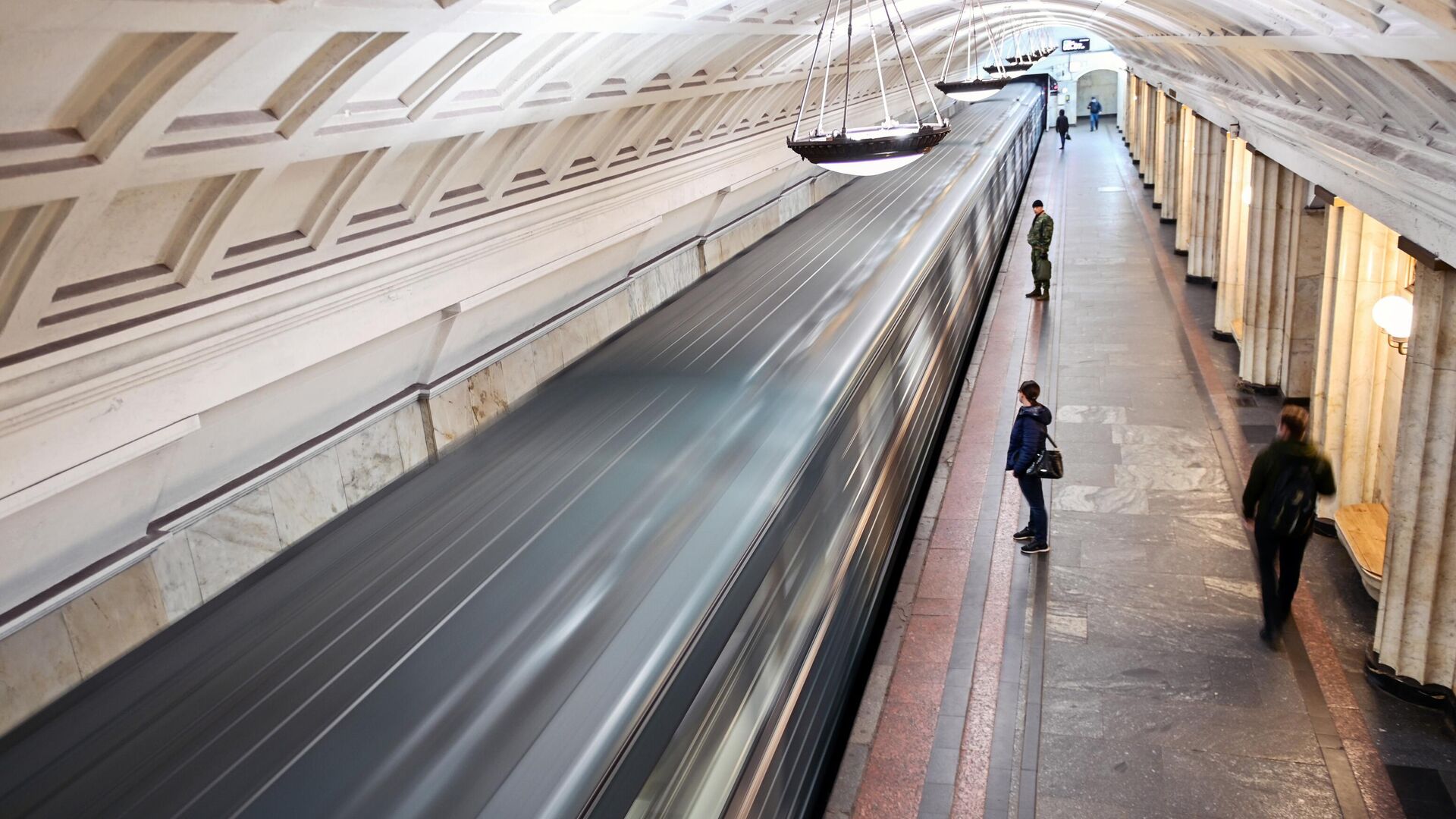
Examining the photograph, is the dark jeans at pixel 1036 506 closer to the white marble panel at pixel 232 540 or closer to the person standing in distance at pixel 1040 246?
the white marble panel at pixel 232 540

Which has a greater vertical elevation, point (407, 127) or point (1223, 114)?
point (407, 127)

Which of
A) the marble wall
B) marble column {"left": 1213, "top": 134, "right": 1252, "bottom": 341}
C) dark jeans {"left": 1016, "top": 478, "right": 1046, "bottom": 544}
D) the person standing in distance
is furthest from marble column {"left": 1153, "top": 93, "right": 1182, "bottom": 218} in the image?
dark jeans {"left": 1016, "top": 478, "right": 1046, "bottom": 544}

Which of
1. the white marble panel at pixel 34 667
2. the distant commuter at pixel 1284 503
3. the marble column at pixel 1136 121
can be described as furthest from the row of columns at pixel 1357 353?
the marble column at pixel 1136 121

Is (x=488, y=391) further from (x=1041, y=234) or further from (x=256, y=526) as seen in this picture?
(x=1041, y=234)

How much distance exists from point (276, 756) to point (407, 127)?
4.13 m

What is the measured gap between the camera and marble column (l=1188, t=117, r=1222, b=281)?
14.1 meters

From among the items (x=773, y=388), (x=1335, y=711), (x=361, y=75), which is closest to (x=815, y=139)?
(x=773, y=388)

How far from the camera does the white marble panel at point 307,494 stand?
748 cm

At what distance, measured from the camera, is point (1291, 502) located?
5930 millimetres

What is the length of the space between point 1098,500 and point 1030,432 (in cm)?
145

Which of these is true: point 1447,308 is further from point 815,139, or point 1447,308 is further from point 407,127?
point 407,127

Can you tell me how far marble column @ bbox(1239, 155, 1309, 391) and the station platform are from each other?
429mm

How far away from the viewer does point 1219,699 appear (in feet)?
18.3

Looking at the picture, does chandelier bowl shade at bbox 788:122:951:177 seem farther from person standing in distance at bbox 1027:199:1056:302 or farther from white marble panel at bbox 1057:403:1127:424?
person standing in distance at bbox 1027:199:1056:302
